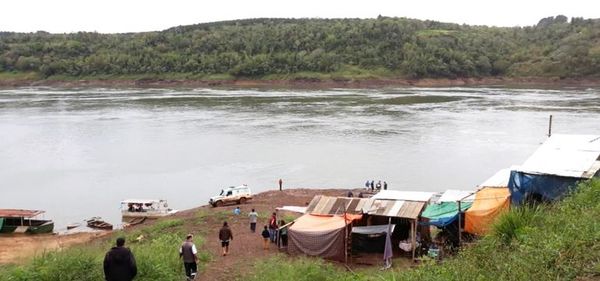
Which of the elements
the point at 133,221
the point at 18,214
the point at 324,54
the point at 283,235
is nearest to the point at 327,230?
the point at 283,235

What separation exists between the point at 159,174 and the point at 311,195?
12001mm

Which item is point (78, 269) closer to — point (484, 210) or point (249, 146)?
point (484, 210)

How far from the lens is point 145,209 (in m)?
27.9

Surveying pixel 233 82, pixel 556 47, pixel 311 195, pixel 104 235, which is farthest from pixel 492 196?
pixel 556 47

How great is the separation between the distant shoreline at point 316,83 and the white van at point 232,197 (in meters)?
88.3

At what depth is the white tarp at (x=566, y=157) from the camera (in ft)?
50.8

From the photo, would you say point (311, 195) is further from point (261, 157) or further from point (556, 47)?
point (556, 47)

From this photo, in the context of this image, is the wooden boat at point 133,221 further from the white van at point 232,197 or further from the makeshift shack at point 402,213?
the makeshift shack at point 402,213

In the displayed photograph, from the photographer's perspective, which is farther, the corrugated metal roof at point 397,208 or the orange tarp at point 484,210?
the corrugated metal roof at point 397,208

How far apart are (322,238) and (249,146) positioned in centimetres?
3031

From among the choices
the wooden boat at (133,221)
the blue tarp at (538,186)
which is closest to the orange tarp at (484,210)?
the blue tarp at (538,186)

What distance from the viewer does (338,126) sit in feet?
185

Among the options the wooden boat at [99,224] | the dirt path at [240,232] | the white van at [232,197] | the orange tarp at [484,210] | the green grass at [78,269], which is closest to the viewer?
the green grass at [78,269]

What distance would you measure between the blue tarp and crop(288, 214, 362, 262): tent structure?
176 inches
